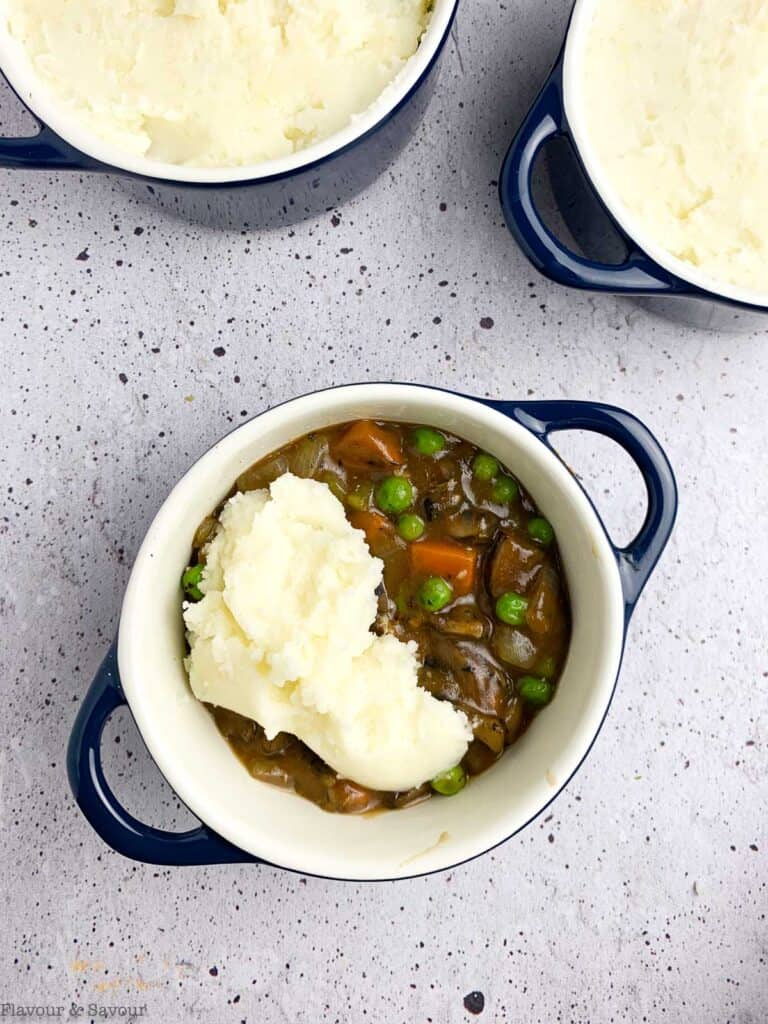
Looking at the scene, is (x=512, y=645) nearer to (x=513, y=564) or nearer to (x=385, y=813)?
(x=513, y=564)

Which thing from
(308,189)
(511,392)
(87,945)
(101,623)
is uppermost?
(308,189)

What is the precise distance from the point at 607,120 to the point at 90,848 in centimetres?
207

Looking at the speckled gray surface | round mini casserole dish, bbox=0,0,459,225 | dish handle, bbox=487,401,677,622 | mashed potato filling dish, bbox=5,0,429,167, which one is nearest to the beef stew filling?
dish handle, bbox=487,401,677,622

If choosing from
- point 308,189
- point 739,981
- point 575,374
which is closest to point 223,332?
point 308,189

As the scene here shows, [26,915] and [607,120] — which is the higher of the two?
[607,120]

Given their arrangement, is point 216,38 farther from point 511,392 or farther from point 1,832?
point 1,832

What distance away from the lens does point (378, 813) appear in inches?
85.7

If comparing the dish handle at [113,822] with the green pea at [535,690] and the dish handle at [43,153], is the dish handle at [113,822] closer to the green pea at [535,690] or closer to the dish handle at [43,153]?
the green pea at [535,690]

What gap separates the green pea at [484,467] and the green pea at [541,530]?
0.45 ft

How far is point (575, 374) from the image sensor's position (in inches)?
99.7

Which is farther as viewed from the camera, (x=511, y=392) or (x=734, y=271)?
(x=511, y=392)

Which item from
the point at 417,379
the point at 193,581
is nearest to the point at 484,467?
the point at 417,379

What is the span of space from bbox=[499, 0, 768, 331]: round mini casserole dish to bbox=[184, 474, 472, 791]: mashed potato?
681 mm

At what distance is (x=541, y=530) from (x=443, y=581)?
245 mm
